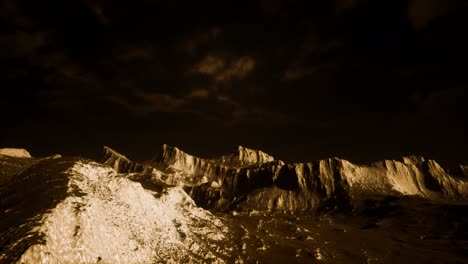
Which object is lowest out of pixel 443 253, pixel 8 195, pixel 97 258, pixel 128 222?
pixel 443 253

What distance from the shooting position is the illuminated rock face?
49.2 metres

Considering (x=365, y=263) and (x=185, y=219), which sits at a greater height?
(x=185, y=219)

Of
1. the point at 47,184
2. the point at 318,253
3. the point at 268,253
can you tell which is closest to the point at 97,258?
the point at 47,184

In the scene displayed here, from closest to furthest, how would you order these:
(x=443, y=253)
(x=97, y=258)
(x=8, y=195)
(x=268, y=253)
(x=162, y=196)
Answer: (x=97, y=258)
(x=8, y=195)
(x=162, y=196)
(x=268, y=253)
(x=443, y=253)

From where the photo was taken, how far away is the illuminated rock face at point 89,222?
49219 mm

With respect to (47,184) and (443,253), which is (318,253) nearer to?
(443,253)

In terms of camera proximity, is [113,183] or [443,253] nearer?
[113,183]

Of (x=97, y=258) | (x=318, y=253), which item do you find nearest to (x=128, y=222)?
(x=97, y=258)

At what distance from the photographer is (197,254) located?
88188mm

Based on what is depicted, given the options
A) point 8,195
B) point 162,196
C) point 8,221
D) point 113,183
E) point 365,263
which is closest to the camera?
point 8,221

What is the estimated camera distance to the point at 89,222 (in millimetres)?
59594

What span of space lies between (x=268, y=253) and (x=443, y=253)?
4551 inches

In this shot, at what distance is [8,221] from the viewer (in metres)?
51.1

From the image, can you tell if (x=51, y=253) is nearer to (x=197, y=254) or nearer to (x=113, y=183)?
(x=113, y=183)
